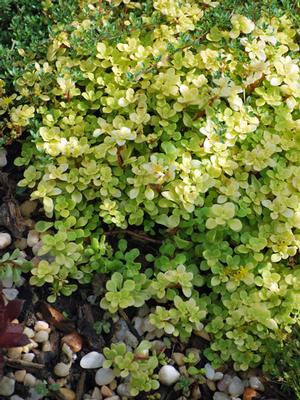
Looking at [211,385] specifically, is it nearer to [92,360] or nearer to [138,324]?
[138,324]

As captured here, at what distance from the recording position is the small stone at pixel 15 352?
2756 millimetres

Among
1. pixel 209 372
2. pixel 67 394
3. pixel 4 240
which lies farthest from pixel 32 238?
pixel 209 372

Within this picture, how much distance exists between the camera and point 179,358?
283 centimetres

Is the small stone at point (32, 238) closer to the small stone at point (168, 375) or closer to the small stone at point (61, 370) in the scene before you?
the small stone at point (61, 370)

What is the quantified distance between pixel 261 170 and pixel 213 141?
0.26 meters

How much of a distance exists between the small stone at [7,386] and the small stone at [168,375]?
23.2 inches

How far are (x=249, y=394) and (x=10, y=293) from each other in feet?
3.54

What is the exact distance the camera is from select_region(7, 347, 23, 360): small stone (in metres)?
2.76

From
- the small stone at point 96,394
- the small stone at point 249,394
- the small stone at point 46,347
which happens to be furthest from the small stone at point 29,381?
the small stone at point 249,394

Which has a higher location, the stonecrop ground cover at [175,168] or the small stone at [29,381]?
the stonecrop ground cover at [175,168]

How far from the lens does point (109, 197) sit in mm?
2977

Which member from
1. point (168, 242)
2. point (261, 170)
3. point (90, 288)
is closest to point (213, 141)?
point (261, 170)

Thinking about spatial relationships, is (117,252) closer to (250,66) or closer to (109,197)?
(109,197)

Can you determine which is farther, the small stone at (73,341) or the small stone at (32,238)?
the small stone at (32,238)
